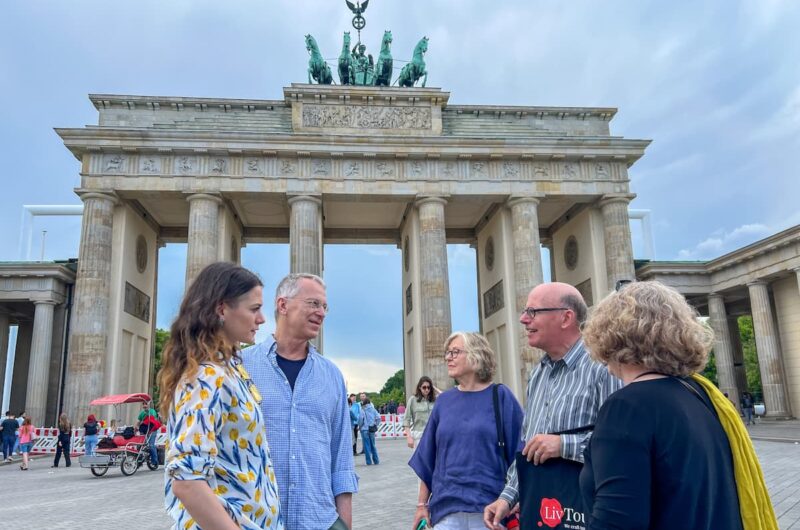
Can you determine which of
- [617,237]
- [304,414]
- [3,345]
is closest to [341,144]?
[617,237]

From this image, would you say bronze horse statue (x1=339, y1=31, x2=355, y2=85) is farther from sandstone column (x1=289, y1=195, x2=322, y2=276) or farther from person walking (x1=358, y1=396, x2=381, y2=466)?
person walking (x1=358, y1=396, x2=381, y2=466)

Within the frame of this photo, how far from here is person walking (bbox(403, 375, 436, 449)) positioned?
7.52 m

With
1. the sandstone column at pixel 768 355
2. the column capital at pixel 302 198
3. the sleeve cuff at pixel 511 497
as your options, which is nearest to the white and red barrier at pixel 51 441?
the column capital at pixel 302 198

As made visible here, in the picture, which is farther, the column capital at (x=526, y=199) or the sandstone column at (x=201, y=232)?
the column capital at (x=526, y=199)

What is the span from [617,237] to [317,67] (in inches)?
667

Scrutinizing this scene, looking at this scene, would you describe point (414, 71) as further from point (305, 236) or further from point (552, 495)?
point (552, 495)

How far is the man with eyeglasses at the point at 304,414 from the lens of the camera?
9.11 feet

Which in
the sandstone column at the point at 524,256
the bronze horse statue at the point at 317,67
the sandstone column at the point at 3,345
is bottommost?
the sandstone column at the point at 3,345

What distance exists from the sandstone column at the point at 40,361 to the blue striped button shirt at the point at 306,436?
91.1ft

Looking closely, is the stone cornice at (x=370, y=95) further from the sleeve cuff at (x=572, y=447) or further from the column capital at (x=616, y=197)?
the sleeve cuff at (x=572, y=447)

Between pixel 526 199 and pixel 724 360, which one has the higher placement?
pixel 526 199

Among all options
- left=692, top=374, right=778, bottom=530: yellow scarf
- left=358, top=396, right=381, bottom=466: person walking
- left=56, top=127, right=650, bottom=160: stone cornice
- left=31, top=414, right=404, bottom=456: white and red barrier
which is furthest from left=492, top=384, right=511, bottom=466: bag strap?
left=56, top=127, right=650, bottom=160: stone cornice

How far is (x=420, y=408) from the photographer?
309 inches

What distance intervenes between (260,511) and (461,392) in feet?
6.48
